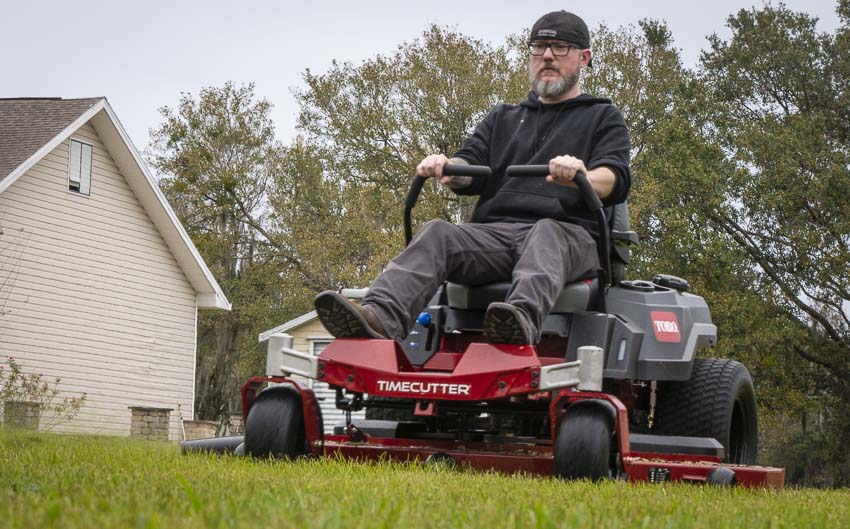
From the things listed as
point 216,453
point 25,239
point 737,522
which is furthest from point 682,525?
point 25,239

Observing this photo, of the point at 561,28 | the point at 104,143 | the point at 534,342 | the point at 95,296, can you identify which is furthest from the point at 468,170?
the point at 104,143

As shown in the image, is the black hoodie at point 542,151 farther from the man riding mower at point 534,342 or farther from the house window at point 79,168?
the house window at point 79,168

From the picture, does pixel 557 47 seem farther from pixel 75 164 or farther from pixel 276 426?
pixel 75 164

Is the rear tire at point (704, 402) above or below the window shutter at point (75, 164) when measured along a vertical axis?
below

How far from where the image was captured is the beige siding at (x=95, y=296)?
67.3ft

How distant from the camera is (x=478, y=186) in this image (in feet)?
20.1

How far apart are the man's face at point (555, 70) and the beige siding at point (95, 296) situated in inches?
603

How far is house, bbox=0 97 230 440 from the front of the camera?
67.1 feet

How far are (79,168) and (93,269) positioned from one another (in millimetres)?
1871

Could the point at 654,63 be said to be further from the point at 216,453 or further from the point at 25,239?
the point at 216,453

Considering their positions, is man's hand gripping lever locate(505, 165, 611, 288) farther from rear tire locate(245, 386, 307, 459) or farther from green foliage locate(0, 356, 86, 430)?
green foliage locate(0, 356, 86, 430)

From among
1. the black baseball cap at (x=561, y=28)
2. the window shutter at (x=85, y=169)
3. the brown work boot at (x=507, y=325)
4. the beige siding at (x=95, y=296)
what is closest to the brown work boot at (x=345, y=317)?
the brown work boot at (x=507, y=325)

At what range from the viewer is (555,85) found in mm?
6129

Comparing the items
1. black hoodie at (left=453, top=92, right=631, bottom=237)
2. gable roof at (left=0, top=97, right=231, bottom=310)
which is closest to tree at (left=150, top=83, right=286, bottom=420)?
gable roof at (left=0, top=97, right=231, bottom=310)
